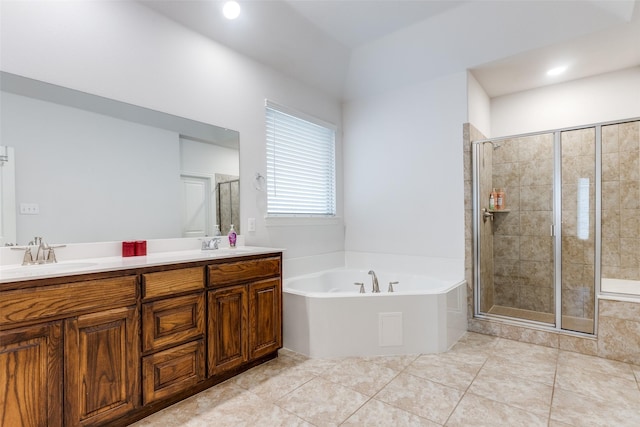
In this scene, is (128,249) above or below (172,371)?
above

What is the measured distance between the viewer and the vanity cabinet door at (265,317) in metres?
2.26

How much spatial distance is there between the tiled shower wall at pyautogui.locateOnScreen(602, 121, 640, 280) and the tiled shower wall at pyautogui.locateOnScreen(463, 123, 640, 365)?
38 cm

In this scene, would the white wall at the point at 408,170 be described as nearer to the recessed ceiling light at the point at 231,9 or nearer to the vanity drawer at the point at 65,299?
the recessed ceiling light at the point at 231,9

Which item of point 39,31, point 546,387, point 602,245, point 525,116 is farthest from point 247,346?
point 525,116

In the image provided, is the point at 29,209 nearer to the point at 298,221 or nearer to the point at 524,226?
the point at 298,221

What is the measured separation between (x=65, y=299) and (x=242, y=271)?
0.98m

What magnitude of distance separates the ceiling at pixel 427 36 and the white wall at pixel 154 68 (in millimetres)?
148

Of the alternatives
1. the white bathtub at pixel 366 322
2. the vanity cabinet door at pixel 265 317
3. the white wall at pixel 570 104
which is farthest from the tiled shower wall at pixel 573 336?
the vanity cabinet door at pixel 265 317

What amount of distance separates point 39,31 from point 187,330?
6.08 ft

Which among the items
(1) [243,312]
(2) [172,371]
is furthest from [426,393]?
(2) [172,371]

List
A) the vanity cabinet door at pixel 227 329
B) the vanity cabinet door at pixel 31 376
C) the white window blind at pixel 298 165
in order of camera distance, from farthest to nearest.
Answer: the white window blind at pixel 298 165, the vanity cabinet door at pixel 227 329, the vanity cabinet door at pixel 31 376

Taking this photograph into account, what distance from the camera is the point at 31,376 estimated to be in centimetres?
135

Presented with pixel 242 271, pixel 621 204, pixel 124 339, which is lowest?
pixel 124 339

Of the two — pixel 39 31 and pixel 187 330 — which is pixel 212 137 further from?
pixel 187 330
